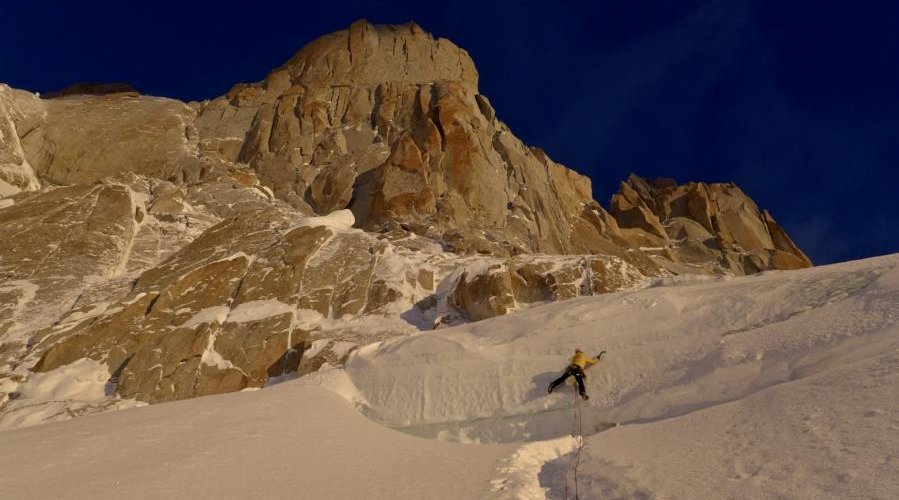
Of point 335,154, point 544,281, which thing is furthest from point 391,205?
point 544,281

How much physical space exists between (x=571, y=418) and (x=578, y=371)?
3.44ft

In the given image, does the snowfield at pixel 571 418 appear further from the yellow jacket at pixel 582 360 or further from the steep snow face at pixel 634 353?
the yellow jacket at pixel 582 360

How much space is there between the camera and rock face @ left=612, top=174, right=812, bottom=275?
7012 cm

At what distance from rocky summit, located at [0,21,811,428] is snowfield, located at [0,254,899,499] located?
1065cm

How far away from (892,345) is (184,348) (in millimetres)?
26367

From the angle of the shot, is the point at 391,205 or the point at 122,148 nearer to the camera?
the point at 391,205

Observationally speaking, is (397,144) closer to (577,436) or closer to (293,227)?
(293,227)

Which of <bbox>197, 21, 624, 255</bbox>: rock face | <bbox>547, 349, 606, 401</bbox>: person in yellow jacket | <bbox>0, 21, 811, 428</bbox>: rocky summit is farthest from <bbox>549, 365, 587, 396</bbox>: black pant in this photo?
<bbox>197, 21, 624, 255</bbox>: rock face

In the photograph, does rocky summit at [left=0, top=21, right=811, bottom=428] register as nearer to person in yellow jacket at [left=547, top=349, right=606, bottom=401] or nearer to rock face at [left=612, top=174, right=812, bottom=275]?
rock face at [left=612, top=174, right=812, bottom=275]

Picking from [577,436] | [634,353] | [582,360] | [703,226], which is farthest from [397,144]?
[577,436]

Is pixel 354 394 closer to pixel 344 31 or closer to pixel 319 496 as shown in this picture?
pixel 319 496

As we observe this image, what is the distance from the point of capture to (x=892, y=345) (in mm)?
9977

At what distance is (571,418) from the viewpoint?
13602 millimetres

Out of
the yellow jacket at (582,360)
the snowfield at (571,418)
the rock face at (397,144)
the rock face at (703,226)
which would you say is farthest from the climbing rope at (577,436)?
the rock face at (703,226)
